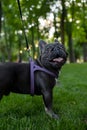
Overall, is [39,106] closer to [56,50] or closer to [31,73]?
[31,73]

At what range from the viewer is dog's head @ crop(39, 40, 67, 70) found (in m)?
5.21

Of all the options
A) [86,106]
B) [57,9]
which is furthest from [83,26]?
[86,106]

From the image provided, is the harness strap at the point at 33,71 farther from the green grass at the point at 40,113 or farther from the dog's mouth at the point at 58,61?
the green grass at the point at 40,113

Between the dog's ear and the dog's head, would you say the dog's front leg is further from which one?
the dog's ear

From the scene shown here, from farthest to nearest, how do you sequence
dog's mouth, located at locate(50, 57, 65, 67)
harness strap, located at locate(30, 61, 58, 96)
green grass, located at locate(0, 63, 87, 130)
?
harness strap, located at locate(30, 61, 58, 96), dog's mouth, located at locate(50, 57, 65, 67), green grass, located at locate(0, 63, 87, 130)

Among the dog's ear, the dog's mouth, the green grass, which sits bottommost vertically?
the green grass

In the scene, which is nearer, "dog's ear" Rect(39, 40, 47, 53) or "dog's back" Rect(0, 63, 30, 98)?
"dog's back" Rect(0, 63, 30, 98)

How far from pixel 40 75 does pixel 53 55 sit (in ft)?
1.63

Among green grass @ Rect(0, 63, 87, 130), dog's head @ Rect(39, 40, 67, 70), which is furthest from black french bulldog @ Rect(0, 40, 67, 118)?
green grass @ Rect(0, 63, 87, 130)

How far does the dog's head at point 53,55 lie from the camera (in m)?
5.21

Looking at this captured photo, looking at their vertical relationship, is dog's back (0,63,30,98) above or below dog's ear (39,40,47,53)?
below

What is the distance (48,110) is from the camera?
18.3ft

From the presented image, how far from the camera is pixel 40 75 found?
5.52 meters

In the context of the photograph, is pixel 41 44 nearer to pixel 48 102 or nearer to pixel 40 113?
pixel 48 102
